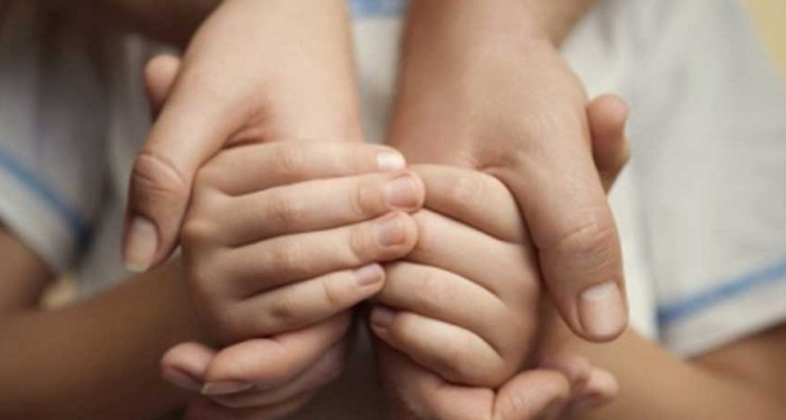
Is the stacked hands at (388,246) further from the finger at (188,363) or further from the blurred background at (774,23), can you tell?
the blurred background at (774,23)

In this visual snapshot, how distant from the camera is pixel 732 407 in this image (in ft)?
1.66

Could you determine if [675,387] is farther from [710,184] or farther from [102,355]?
[102,355]

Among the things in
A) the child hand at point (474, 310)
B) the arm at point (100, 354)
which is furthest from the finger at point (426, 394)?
the arm at point (100, 354)

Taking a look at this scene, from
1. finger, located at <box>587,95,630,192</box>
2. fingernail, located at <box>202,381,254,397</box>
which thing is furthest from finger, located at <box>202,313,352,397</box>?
finger, located at <box>587,95,630,192</box>

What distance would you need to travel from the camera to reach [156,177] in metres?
0.41

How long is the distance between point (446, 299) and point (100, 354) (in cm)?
18

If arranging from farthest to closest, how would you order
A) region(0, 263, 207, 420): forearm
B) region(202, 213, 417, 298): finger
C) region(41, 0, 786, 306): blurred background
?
region(41, 0, 786, 306): blurred background, region(0, 263, 207, 420): forearm, region(202, 213, 417, 298): finger

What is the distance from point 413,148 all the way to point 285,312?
0.32 feet

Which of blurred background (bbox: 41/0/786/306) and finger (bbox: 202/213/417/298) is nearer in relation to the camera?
finger (bbox: 202/213/417/298)

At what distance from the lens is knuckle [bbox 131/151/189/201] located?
41 centimetres

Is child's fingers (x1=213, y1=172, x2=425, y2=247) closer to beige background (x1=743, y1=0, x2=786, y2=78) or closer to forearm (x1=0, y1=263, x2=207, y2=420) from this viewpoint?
forearm (x1=0, y1=263, x2=207, y2=420)

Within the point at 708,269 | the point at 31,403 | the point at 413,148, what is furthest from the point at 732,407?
the point at 31,403

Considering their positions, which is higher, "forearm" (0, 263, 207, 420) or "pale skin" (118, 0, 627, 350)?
"pale skin" (118, 0, 627, 350)

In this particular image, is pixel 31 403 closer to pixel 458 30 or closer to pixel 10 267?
pixel 10 267
